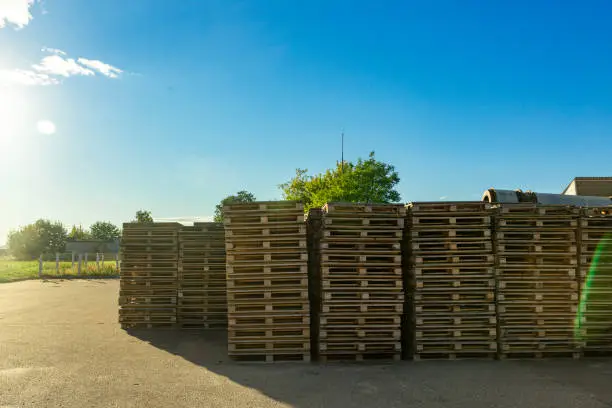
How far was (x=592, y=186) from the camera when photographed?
1767 cm

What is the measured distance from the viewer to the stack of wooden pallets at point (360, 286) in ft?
27.2

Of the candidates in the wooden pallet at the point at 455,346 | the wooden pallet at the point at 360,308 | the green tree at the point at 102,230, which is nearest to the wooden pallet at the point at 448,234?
the wooden pallet at the point at 360,308

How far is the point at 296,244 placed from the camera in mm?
8531

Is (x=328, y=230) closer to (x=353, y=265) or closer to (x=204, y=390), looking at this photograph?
(x=353, y=265)

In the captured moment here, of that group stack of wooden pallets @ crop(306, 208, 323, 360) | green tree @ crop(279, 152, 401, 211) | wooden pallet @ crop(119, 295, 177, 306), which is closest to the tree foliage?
green tree @ crop(279, 152, 401, 211)

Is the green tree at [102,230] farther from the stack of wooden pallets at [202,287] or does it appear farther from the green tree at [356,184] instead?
the stack of wooden pallets at [202,287]

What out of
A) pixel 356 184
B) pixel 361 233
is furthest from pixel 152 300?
pixel 356 184

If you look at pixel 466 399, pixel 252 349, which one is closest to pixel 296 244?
pixel 252 349

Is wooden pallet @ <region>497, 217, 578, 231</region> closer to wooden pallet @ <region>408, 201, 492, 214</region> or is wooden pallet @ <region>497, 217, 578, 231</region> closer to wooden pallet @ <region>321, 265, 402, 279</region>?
wooden pallet @ <region>408, 201, 492, 214</region>

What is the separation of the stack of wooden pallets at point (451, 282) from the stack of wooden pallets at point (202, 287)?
5.13 metres

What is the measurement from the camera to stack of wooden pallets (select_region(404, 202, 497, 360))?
8.39 metres

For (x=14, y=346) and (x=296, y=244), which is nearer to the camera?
(x=296, y=244)

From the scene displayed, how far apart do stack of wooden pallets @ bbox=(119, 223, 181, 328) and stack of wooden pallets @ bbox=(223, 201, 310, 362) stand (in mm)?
Result: 4038

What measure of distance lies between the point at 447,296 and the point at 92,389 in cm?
613
